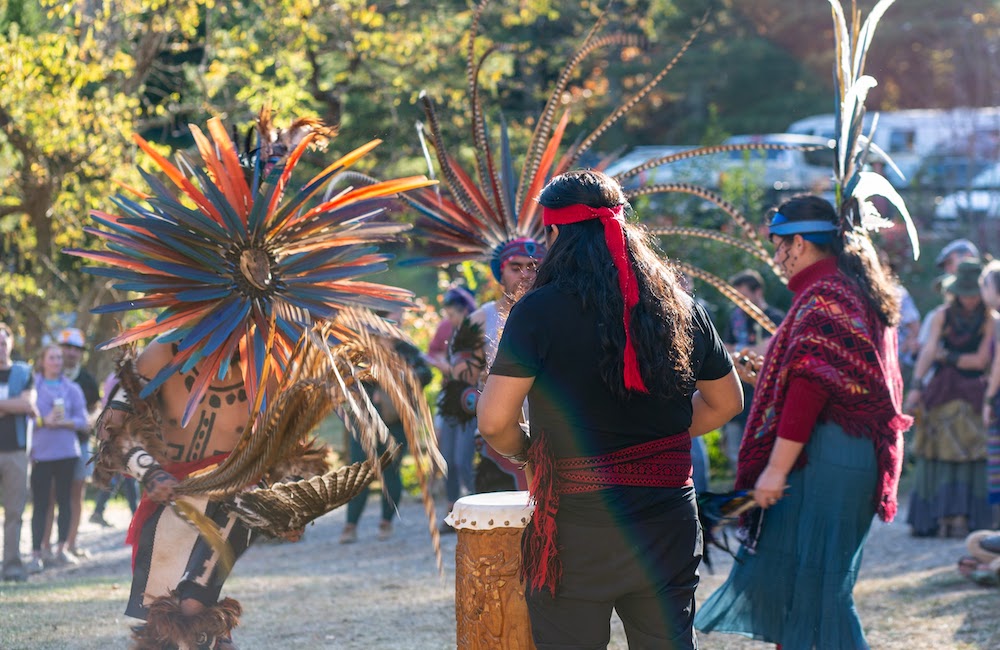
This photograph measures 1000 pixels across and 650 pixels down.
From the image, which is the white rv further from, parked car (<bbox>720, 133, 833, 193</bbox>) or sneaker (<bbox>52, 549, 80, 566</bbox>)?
sneaker (<bbox>52, 549, 80, 566</bbox>)

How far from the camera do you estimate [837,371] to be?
14.0 ft

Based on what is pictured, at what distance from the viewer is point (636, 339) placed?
9.95ft

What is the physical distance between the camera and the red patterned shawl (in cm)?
427

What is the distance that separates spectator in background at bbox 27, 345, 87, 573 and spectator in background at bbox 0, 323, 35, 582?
0.31 metres

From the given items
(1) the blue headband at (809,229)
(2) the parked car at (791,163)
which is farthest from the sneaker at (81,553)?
(2) the parked car at (791,163)

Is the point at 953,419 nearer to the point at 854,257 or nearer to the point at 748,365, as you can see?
the point at 748,365

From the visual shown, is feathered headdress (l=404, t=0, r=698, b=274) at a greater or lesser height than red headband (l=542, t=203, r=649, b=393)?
greater

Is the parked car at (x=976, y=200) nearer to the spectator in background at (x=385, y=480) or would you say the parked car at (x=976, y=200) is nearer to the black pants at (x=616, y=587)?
the spectator in background at (x=385, y=480)

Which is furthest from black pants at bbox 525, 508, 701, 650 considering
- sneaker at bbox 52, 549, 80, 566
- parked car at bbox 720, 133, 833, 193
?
parked car at bbox 720, 133, 833, 193

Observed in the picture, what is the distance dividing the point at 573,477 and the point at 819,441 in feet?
5.19

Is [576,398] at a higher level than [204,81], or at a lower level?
lower

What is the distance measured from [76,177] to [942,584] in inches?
309

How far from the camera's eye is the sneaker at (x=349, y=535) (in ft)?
31.2

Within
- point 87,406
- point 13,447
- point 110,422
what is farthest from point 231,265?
point 87,406
